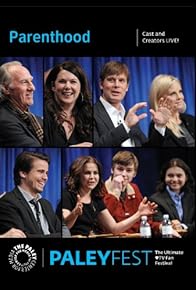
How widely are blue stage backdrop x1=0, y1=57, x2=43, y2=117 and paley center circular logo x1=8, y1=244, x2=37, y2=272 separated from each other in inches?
22.5

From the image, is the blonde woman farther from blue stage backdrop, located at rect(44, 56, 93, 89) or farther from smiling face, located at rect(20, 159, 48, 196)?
smiling face, located at rect(20, 159, 48, 196)

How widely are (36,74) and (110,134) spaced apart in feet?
1.33

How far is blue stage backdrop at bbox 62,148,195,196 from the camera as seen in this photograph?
478 cm

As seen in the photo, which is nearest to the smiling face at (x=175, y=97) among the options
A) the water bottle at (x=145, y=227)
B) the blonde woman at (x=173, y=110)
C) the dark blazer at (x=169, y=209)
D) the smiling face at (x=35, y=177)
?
the blonde woman at (x=173, y=110)

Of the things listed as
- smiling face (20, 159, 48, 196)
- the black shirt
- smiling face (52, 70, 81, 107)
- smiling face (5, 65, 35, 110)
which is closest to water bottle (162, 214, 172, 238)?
the black shirt

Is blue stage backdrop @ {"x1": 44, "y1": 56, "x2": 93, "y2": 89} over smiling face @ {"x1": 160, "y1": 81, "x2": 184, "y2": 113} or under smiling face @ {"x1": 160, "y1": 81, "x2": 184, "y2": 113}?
over

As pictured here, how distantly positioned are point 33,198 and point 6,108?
398mm

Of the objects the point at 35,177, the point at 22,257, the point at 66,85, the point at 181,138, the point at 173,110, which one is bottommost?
the point at 22,257

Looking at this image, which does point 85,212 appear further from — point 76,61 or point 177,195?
point 76,61

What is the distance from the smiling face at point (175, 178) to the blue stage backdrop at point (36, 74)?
0.60 meters

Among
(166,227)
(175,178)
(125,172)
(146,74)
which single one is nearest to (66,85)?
(146,74)

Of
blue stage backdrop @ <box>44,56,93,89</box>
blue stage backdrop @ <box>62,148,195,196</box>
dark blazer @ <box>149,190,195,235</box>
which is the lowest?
dark blazer @ <box>149,190,195,235</box>

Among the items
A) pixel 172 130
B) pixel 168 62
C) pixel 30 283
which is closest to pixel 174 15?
pixel 168 62

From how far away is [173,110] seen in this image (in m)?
4.79
